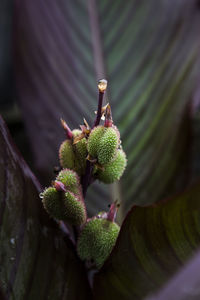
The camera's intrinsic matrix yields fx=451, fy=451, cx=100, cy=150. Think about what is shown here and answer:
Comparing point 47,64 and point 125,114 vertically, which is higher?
point 47,64

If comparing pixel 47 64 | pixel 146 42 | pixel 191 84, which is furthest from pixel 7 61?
pixel 191 84

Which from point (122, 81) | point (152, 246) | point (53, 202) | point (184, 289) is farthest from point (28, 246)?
point (122, 81)

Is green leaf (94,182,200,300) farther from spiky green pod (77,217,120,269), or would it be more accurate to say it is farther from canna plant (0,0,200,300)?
canna plant (0,0,200,300)

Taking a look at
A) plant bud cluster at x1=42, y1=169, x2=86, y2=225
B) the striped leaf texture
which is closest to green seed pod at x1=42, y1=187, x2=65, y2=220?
plant bud cluster at x1=42, y1=169, x2=86, y2=225

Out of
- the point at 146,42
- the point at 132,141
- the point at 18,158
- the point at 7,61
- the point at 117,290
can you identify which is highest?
the point at 7,61

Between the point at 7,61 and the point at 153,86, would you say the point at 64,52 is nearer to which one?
the point at 153,86

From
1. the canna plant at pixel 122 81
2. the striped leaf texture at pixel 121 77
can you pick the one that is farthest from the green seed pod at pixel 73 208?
the striped leaf texture at pixel 121 77

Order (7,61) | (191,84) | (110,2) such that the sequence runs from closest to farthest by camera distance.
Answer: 1. (191,84)
2. (110,2)
3. (7,61)

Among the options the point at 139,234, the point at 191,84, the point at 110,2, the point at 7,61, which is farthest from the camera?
the point at 7,61
